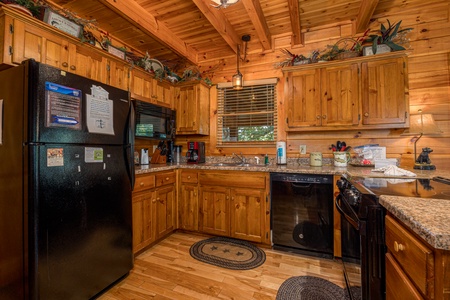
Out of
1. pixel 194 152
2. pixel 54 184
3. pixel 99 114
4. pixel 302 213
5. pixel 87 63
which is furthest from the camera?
pixel 194 152

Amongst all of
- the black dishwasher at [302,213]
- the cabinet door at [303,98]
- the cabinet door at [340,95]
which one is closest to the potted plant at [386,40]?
the cabinet door at [340,95]

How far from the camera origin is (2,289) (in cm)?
137

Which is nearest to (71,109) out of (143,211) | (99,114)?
(99,114)

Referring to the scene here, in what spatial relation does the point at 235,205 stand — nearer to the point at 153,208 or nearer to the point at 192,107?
the point at 153,208

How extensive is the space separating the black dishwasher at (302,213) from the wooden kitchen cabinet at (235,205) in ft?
0.41

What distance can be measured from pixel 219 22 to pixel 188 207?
7.78 ft

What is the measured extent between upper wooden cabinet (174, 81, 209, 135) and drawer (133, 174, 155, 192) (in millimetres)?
1127

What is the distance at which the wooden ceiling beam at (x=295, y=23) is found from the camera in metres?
2.20

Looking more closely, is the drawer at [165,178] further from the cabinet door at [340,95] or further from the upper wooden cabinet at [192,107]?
the cabinet door at [340,95]

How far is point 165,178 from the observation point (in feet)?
8.30

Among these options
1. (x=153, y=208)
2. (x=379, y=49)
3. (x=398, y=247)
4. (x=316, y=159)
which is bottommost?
(x=153, y=208)

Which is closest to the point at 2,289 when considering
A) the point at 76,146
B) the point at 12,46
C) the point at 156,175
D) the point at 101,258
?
the point at 101,258

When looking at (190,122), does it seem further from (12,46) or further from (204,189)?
(12,46)

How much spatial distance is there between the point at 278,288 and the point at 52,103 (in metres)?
2.16
